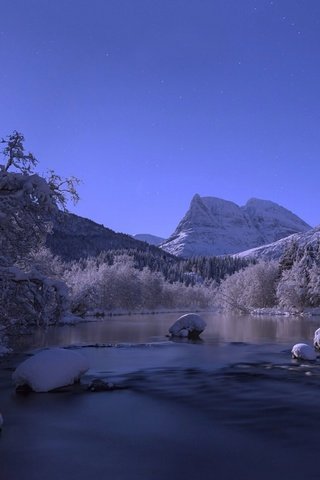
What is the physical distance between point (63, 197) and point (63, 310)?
570 centimetres

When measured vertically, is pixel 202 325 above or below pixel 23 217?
below

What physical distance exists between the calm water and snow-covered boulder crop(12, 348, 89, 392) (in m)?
0.61

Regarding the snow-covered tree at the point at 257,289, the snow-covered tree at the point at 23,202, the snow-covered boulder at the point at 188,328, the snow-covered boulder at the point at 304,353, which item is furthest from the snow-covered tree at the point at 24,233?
the snow-covered tree at the point at 257,289

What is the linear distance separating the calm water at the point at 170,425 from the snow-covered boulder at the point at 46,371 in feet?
2.01

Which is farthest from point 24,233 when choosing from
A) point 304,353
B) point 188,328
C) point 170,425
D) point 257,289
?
point 257,289

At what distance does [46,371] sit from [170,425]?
6.53 metres

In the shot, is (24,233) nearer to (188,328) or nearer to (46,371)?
(46,371)

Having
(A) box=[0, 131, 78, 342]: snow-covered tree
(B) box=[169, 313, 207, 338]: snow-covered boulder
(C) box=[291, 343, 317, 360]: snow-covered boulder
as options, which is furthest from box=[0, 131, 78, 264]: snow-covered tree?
(B) box=[169, 313, 207, 338]: snow-covered boulder

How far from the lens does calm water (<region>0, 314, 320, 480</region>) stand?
1032 centimetres

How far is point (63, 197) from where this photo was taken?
72.4ft

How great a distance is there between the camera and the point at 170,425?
1388 centimetres

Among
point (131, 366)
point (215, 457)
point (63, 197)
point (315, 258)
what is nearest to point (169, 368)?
point (131, 366)

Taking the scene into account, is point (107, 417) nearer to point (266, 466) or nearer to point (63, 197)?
point (266, 466)

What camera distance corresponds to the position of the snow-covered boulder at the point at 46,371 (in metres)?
18.0
